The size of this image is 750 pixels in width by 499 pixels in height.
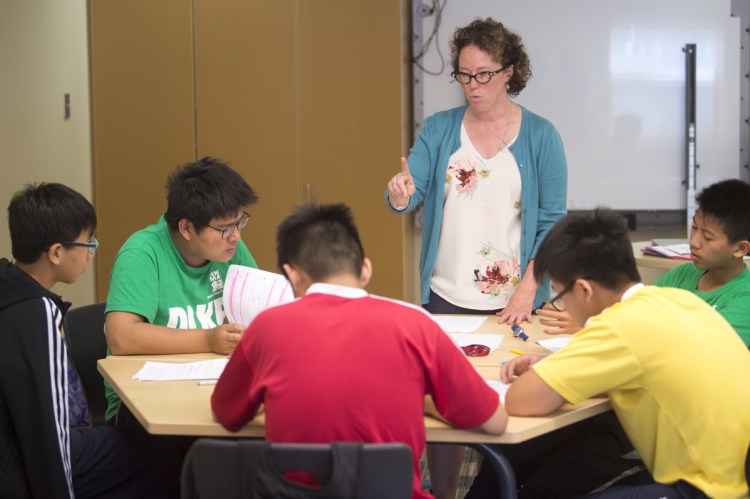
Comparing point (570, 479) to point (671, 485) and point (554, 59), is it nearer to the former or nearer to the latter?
point (671, 485)

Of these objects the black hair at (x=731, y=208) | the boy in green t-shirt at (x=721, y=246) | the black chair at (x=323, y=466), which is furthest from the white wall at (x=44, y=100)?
the black chair at (x=323, y=466)

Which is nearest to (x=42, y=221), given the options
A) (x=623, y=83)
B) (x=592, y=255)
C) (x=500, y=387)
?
(x=500, y=387)

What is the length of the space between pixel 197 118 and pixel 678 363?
3.22m

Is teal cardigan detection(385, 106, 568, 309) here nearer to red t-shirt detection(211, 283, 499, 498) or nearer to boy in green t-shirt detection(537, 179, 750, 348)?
boy in green t-shirt detection(537, 179, 750, 348)

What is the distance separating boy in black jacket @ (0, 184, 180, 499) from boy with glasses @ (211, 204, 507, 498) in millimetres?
468

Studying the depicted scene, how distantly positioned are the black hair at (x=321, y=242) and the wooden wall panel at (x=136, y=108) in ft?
9.45

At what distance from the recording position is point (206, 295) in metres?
2.47

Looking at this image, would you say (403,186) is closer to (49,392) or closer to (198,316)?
(198,316)

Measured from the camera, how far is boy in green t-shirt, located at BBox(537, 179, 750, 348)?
234cm

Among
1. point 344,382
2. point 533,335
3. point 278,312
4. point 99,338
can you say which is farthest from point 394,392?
point 99,338

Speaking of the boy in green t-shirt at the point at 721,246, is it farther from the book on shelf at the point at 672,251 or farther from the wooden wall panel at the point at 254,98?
the wooden wall panel at the point at 254,98

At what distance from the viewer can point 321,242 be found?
1596 mm

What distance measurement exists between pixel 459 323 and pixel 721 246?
79 centimetres

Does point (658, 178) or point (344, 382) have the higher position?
point (658, 178)
